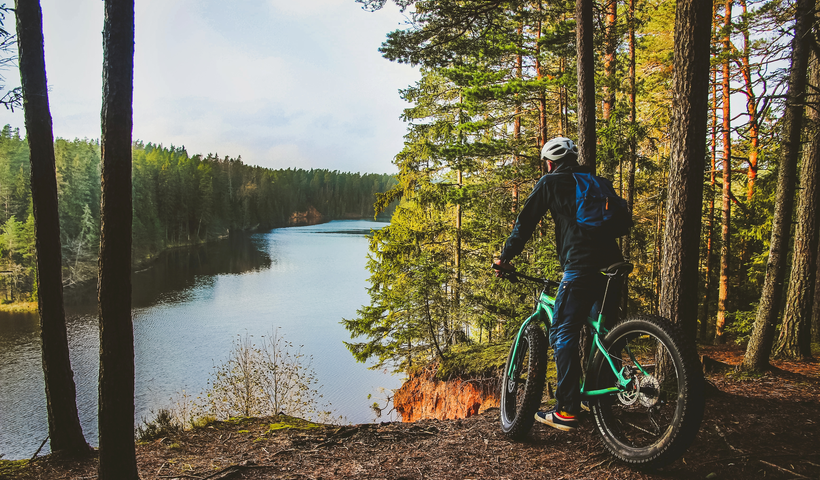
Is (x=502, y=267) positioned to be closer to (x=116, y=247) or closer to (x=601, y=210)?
(x=601, y=210)

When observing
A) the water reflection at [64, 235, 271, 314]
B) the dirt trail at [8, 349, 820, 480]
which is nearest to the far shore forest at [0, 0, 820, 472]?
the dirt trail at [8, 349, 820, 480]

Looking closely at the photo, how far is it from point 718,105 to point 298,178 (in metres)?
108

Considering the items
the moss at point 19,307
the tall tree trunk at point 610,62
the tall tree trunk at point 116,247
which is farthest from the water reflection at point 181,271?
the tall tree trunk at point 610,62

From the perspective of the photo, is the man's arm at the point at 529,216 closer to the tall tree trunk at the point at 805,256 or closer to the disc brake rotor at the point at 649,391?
the disc brake rotor at the point at 649,391

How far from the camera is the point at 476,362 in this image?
9.69 meters

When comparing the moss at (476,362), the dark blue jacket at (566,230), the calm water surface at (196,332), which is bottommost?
the calm water surface at (196,332)

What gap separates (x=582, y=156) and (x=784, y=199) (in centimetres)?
248

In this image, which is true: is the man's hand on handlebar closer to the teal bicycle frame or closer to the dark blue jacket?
the dark blue jacket

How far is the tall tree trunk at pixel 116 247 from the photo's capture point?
2.90 metres

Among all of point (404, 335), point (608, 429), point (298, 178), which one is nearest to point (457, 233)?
point (404, 335)

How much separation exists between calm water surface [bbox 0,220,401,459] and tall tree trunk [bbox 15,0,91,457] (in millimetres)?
11224

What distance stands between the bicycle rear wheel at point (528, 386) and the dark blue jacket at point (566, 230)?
640mm

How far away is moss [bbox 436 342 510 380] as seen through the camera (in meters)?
9.19

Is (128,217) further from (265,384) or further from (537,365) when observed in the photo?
(265,384)
